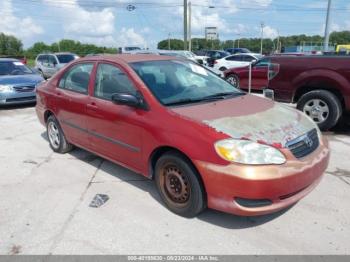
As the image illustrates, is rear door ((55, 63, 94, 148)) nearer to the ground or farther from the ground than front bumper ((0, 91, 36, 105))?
farther from the ground

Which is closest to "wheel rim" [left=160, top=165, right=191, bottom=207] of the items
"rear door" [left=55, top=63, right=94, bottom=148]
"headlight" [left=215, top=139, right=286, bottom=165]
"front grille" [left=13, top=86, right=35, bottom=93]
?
"headlight" [left=215, top=139, right=286, bottom=165]

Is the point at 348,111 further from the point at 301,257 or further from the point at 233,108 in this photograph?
the point at 301,257

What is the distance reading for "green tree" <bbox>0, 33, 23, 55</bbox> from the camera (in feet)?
217

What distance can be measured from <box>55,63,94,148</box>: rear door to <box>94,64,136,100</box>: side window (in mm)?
241

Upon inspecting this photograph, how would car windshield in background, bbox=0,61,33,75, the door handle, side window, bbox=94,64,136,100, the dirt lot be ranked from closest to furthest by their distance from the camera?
the dirt lot → side window, bbox=94,64,136,100 → the door handle → car windshield in background, bbox=0,61,33,75

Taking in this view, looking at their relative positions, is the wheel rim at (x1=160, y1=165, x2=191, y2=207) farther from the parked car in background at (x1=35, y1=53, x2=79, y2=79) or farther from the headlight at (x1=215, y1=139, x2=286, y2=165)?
the parked car in background at (x1=35, y1=53, x2=79, y2=79)

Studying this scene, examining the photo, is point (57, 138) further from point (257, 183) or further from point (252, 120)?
point (257, 183)

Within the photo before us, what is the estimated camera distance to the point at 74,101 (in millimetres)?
4840

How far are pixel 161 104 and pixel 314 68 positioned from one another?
4.35 metres

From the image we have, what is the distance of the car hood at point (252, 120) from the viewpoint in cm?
317

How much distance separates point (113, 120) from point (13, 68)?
8472 mm

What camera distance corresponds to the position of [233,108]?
377cm

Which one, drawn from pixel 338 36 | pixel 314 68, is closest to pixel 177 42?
pixel 338 36

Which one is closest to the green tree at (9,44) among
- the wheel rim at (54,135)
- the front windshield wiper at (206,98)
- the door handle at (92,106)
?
the wheel rim at (54,135)
